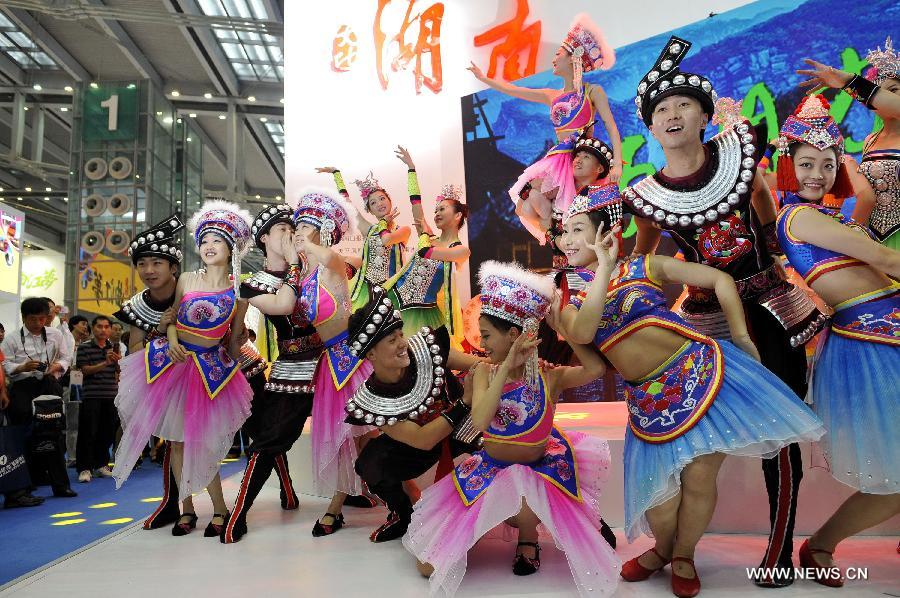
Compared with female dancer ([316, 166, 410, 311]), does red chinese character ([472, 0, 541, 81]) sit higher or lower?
higher

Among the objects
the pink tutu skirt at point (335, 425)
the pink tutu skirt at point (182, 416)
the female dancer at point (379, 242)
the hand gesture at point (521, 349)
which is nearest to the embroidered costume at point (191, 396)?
the pink tutu skirt at point (182, 416)

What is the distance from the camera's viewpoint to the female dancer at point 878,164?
258 cm

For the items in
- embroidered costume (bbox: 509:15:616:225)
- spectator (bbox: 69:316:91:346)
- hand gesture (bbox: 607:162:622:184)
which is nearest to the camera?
hand gesture (bbox: 607:162:622:184)

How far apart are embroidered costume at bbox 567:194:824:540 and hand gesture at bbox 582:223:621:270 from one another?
0.11 metres

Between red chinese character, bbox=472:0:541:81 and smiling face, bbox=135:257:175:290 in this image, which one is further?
red chinese character, bbox=472:0:541:81

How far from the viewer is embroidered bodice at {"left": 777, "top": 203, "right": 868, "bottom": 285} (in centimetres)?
222

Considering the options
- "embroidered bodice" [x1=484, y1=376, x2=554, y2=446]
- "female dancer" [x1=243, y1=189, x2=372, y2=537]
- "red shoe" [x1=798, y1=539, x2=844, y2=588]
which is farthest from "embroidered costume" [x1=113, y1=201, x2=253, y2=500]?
"red shoe" [x1=798, y1=539, x2=844, y2=588]

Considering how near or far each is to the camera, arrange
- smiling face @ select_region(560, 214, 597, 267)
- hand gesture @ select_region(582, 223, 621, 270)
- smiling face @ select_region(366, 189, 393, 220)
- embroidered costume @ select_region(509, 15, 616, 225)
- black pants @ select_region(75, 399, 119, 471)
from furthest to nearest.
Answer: black pants @ select_region(75, 399, 119, 471)
smiling face @ select_region(366, 189, 393, 220)
embroidered costume @ select_region(509, 15, 616, 225)
smiling face @ select_region(560, 214, 597, 267)
hand gesture @ select_region(582, 223, 621, 270)

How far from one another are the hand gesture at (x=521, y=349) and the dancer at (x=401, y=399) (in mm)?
459

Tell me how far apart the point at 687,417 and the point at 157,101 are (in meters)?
12.6

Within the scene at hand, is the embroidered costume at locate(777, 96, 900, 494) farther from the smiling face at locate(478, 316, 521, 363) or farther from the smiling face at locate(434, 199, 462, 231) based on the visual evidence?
the smiling face at locate(434, 199, 462, 231)

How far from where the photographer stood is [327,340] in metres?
3.34

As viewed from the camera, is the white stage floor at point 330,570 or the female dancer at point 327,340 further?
the female dancer at point 327,340

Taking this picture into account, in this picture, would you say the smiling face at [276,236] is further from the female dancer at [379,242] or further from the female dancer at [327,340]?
the female dancer at [379,242]
